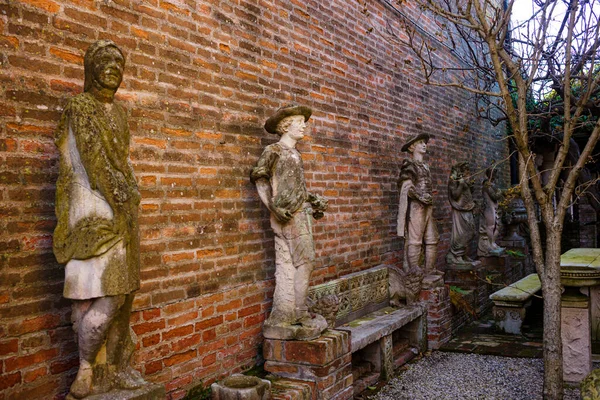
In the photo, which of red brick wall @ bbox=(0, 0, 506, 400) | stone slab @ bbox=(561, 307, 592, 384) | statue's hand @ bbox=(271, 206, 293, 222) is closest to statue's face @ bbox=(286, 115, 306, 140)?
red brick wall @ bbox=(0, 0, 506, 400)

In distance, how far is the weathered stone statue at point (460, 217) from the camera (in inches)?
Result: 359

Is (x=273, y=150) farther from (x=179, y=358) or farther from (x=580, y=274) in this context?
(x=580, y=274)

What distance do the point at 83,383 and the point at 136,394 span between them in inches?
10.8

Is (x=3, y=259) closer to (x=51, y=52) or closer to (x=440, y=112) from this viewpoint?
(x=51, y=52)

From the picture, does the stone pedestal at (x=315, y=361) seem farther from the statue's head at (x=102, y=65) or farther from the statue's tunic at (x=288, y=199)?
the statue's head at (x=102, y=65)

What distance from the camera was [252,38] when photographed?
4859mm

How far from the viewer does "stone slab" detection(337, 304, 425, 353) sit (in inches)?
213

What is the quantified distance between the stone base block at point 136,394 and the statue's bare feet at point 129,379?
0.09ft

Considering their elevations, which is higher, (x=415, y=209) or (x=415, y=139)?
(x=415, y=139)

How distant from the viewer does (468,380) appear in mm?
5836

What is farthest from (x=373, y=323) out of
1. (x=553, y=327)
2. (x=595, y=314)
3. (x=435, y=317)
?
(x=595, y=314)

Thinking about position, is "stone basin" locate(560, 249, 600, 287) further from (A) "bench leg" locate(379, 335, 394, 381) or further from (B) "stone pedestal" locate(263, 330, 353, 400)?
(B) "stone pedestal" locate(263, 330, 353, 400)

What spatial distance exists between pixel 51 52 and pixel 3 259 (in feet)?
4.03

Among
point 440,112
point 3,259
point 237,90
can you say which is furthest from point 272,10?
point 440,112
